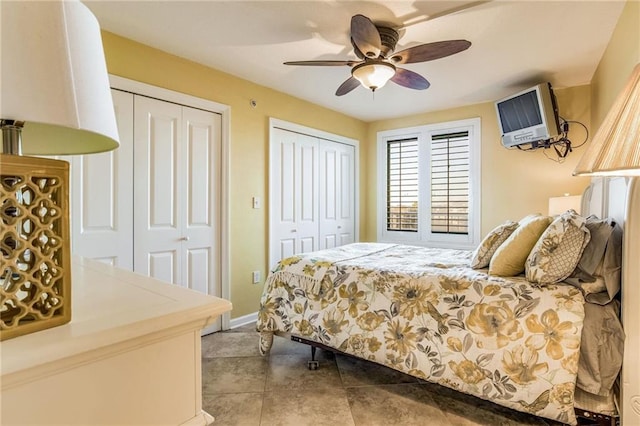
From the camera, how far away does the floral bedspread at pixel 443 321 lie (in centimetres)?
156

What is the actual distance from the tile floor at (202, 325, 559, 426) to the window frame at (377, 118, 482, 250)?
7.57 ft

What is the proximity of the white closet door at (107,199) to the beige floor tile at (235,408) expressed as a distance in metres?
1.23

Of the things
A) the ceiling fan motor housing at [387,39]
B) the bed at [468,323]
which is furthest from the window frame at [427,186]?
the ceiling fan motor housing at [387,39]

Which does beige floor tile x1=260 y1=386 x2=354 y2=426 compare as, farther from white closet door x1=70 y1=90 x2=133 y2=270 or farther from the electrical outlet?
the electrical outlet

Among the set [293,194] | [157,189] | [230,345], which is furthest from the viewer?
[293,194]

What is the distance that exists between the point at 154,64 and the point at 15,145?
239 cm

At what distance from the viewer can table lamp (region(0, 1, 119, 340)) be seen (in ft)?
1.54

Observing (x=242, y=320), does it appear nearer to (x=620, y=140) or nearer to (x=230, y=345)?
(x=230, y=345)

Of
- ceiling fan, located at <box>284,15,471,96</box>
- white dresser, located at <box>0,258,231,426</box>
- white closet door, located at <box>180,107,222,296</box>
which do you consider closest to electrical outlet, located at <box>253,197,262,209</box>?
white closet door, located at <box>180,107,222,296</box>

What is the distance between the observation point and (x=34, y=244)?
552 millimetres

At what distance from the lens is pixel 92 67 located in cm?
57

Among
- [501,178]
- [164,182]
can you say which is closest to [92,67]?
[164,182]

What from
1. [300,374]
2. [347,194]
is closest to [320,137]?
[347,194]

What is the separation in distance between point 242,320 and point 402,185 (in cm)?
273
